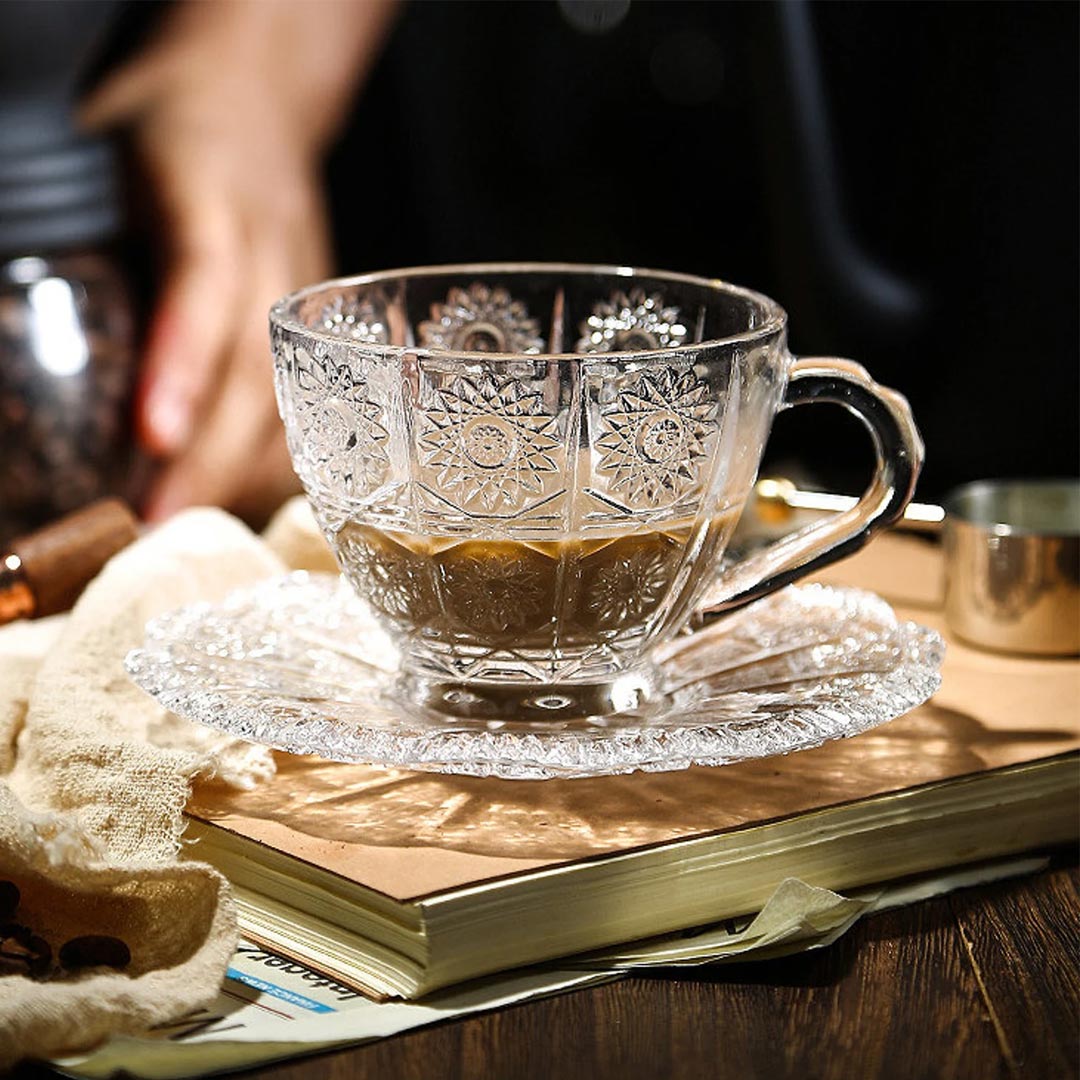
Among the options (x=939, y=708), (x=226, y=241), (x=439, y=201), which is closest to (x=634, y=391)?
(x=939, y=708)

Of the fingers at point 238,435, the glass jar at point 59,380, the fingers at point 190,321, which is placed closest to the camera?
the glass jar at point 59,380

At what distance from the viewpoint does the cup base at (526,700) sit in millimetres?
719

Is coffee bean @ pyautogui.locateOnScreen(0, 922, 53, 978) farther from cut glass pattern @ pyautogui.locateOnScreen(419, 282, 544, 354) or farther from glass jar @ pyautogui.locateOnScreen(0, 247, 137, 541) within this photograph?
glass jar @ pyautogui.locateOnScreen(0, 247, 137, 541)

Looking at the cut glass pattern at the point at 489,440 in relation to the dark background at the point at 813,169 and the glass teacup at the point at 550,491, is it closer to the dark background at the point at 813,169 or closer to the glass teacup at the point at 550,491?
the glass teacup at the point at 550,491

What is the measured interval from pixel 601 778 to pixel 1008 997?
0.19 m

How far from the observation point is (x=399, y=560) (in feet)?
2.30

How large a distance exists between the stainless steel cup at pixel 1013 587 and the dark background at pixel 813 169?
0.55 m

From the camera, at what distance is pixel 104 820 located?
2.14 ft

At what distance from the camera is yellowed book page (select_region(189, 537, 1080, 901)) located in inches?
24.0

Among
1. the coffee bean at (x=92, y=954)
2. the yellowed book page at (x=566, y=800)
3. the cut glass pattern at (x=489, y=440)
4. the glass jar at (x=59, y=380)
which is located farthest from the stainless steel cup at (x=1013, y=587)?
the glass jar at (x=59, y=380)

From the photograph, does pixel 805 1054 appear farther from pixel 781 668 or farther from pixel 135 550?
pixel 135 550

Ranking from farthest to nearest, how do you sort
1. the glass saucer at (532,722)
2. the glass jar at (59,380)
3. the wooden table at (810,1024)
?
the glass jar at (59,380)
the glass saucer at (532,722)
the wooden table at (810,1024)

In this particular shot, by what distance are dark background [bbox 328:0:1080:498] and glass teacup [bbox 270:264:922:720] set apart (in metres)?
0.68

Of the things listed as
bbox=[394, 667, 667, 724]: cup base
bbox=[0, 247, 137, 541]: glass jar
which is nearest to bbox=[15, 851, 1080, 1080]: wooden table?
bbox=[394, 667, 667, 724]: cup base
